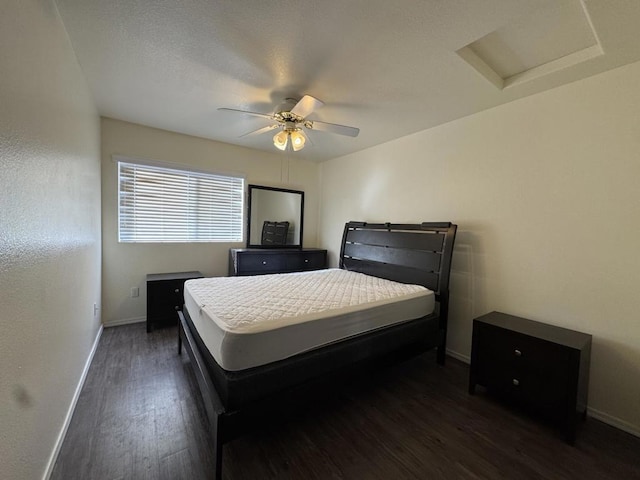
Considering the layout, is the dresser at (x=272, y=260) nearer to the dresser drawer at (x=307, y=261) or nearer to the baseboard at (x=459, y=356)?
the dresser drawer at (x=307, y=261)

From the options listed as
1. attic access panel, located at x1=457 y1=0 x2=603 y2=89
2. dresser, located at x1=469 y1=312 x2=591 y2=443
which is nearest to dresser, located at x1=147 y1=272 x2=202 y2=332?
dresser, located at x1=469 y1=312 x2=591 y2=443

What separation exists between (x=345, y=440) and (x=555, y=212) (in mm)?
2352

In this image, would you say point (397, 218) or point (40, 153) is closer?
point (40, 153)

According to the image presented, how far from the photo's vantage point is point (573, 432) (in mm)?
1667

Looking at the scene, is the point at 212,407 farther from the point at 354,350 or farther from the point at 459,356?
the point at 459,356

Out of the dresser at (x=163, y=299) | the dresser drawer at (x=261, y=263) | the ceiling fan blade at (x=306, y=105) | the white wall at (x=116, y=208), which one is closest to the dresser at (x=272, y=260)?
the dresser drawer at (x=261, y=263)

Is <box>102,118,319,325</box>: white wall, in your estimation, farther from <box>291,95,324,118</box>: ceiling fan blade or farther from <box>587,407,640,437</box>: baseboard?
<box>587,407,640,437</box>: baseboard

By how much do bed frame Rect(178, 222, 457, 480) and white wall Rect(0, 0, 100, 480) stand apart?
710 mm

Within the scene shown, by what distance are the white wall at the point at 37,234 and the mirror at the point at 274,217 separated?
7.54 feet

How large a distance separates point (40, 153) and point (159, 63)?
1.17 m

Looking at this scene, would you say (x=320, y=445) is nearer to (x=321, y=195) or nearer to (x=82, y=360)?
(x=82, y=360)

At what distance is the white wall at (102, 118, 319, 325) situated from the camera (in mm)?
3184

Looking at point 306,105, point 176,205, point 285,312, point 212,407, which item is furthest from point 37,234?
point 176,205

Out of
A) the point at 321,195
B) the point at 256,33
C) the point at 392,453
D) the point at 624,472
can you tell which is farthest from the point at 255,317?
the point at 321,195
